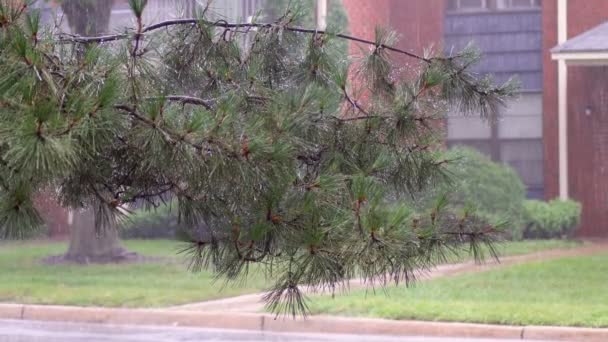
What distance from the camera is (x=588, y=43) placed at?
787 inches

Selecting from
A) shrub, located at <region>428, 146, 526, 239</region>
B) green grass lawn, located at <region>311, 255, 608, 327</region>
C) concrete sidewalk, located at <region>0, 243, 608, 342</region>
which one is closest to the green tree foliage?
green grass lawn, located at <region>311, 255, 608, 327</region>

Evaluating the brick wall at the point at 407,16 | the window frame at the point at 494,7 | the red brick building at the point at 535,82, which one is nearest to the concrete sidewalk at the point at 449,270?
the red brick building at the point at 535,82

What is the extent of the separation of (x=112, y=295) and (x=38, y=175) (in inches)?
432

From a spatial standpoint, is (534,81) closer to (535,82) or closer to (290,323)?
(535,82)

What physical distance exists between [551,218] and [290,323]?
32.6ft

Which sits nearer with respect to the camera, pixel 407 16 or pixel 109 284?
pixel 109 284

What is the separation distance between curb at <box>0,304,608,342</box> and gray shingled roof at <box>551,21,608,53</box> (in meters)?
10.00

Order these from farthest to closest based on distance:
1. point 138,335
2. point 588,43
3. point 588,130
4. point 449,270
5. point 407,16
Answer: point 407,16 < point 588,130 < point 588,43 < point 449,270 < point 138,335

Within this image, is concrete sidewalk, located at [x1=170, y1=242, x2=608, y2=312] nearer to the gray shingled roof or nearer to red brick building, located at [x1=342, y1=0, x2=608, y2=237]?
red brick building, located at [x1=342, y1=0, x2=608, y2=237]

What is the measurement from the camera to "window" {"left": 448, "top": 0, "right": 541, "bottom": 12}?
22.9 metres

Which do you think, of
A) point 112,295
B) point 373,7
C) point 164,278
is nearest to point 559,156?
point 373,7

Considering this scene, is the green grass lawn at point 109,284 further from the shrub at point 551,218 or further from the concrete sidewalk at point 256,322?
the shrub at point 551,218

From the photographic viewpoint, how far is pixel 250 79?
413 centimetres

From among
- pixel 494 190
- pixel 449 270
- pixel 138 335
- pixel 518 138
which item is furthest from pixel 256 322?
pixel 518 138
